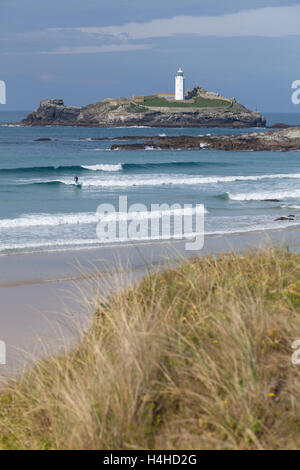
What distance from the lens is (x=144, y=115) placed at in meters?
131

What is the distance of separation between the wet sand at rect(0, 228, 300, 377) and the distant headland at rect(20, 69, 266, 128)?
112112 millimetres

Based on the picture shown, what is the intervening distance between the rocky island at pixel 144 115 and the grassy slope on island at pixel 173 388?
12032 cm

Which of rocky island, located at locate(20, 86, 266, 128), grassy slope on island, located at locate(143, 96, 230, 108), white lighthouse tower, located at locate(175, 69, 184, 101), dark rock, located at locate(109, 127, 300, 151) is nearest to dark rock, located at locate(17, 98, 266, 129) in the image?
rocky island, located at locate(20, 86, 266, 128)

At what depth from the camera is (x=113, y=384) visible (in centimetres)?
358

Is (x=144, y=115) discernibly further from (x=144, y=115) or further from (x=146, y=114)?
(x=146, y=114)

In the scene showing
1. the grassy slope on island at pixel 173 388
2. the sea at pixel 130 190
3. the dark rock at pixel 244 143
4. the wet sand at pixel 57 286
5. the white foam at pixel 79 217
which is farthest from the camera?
the dark rock at pixel 244 143

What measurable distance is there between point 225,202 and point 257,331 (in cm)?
1909

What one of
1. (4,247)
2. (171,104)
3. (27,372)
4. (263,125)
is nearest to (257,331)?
(27,372)

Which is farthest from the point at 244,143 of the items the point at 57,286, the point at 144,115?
the point at 144,115

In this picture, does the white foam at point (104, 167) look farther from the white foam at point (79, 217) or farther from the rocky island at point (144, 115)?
the rocky island at point (144, 115)

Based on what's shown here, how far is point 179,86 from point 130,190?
134550 mm

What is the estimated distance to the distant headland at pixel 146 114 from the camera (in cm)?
12800

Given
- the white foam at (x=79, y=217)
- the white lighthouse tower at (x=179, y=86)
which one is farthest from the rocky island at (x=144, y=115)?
the white foam at (x=79, y=217)

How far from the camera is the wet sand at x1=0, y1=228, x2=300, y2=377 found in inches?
227
